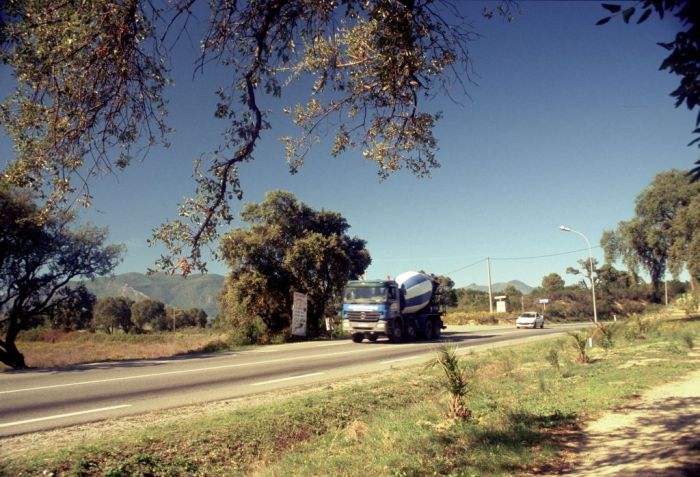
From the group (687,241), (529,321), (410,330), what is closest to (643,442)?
(410,330)

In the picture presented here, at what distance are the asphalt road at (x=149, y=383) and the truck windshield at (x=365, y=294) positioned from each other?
5737 millimetres

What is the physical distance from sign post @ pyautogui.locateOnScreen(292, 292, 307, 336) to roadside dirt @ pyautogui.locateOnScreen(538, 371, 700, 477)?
23873mm

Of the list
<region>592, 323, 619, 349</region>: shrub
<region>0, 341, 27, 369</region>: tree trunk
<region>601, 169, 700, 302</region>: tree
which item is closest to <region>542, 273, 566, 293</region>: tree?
<region>601, 169, 700, 302</region>: tree

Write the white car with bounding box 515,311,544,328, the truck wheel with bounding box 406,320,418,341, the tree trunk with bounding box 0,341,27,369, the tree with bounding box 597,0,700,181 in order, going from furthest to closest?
the white car with bounding box 515,311,544,328 → the truck wheel with bounding box 406,320,418,341 → the tree trunk with bounding box 0,341,27,369 → the tree with bounding box 597,0,700,181

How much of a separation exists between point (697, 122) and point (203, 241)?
5.31 m

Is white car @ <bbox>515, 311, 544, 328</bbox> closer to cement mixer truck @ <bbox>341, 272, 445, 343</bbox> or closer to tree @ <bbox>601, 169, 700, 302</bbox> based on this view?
tree @ <bbox>601, 169, 700, 302</bbox>

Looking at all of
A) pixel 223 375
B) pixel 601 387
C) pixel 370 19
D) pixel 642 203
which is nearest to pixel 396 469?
pixel 370 19

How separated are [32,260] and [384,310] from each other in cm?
1626

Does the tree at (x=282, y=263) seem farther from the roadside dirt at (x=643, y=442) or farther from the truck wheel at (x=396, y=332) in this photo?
the roadside dirt at (x=643, y=442)

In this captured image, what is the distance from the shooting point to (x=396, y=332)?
25.4 meters

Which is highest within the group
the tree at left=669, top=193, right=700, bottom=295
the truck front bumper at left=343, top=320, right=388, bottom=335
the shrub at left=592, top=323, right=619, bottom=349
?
the tree at left=669, top=193, right=700, bottom=295

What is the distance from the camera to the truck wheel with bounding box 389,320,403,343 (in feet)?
82.5

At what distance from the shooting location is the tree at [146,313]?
11172 cm

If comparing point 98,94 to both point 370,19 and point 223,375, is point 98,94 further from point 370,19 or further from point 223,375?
point 223,375
